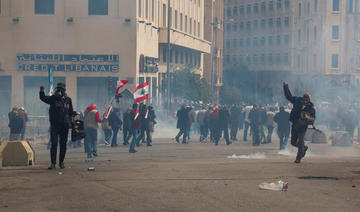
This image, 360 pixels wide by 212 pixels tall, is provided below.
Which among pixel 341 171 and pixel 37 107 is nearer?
pixel 341 171

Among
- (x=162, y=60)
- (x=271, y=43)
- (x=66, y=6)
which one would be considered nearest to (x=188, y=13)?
(x=162, y=60)

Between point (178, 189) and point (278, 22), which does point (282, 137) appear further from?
point (278, 22)

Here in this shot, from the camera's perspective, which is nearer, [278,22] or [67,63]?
[67,63]

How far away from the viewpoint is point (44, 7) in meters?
41.2

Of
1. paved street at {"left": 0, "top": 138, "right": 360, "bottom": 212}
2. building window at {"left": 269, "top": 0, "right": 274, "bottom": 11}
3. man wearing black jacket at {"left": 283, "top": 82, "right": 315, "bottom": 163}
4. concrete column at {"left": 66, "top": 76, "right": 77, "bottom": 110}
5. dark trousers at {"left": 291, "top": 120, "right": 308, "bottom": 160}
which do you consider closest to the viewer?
paved street at {"left": 0, "top": 138, "right": 360, "bottom": 212}

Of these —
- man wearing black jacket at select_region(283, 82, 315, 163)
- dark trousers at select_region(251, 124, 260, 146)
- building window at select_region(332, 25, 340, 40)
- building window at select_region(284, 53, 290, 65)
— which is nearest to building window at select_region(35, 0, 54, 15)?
dark trousers at select_region(251, 124, 260, 146)

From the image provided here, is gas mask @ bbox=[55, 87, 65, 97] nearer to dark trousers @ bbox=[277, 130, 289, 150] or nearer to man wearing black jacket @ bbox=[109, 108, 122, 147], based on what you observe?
dark trousers @ bbox=[277, 130, 289, 150]

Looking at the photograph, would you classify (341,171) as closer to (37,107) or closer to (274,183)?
(274,183)

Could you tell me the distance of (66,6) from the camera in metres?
41.2

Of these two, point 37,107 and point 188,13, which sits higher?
point 188,13

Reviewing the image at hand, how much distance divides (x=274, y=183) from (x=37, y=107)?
29360 mm

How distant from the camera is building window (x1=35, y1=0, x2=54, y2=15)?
4119 cm

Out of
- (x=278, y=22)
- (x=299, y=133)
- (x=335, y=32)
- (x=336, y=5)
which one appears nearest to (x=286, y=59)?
(x=278, y=22)

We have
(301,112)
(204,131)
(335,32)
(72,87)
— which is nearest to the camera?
(301,112)
